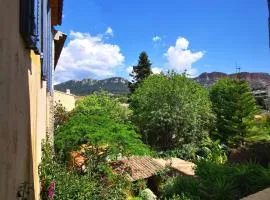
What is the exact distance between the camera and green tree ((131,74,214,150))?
34469 millimetres

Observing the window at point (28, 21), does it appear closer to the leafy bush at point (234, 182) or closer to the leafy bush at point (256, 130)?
the leafy bush at point (234, 182)

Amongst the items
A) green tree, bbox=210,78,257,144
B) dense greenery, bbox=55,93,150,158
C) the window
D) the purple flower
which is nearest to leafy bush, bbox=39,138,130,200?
the purple flower

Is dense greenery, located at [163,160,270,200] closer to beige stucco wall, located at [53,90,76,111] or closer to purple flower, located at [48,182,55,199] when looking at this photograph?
purple flower, located at [48,182,55,199]

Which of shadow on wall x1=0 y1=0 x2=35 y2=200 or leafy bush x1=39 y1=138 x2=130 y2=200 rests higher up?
shadow on wall x1=0 y1=0 x2=35 y2=200

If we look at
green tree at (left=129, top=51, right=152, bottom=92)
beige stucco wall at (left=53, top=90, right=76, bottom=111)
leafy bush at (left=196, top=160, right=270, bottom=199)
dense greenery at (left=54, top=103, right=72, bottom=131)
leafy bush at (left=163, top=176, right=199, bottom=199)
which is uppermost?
green tree at (left=129, top=51, right=152, bottom=92)

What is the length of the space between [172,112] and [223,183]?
69.5ft

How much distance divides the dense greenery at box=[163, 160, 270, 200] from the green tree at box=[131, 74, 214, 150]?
19.0 m

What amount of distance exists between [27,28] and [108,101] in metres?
36.7

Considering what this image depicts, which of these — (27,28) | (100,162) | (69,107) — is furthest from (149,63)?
(27,28)

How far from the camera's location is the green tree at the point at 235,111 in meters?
37.0

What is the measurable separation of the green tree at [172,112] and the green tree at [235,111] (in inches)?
52.4

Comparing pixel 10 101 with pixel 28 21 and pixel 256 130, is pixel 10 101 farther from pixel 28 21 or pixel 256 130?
pixel 256 130

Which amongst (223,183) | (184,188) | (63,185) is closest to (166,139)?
(184,188)

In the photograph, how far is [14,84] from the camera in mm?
4199
